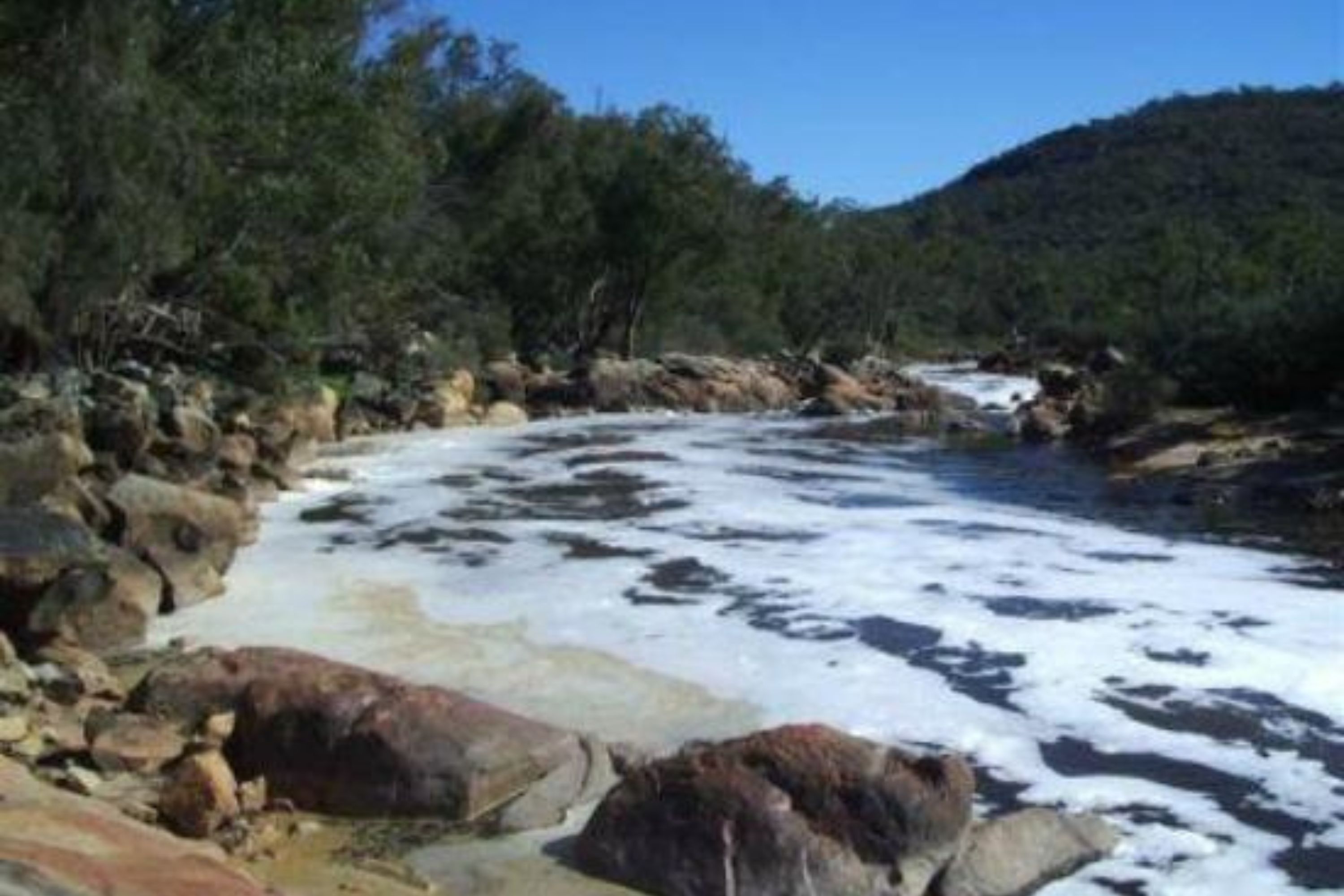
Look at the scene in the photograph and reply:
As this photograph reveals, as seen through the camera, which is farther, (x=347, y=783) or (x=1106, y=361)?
(x=1106, y=361)

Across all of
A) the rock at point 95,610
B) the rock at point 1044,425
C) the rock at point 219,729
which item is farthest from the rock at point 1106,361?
the rock at point 219,729

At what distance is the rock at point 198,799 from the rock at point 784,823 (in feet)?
5.05

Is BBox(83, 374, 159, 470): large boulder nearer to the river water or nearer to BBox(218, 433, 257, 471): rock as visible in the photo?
BBox(218, 433, 257, 471): rock

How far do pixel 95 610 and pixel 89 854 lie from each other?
18.2 feet

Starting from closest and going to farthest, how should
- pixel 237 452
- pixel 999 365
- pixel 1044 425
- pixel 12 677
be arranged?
1. pixel 12 677
2. pixel 237 452
3. pixel 1044 425
4. pixel 999 365

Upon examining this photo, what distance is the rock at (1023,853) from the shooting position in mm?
6891

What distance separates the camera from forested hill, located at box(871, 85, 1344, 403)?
107 ft

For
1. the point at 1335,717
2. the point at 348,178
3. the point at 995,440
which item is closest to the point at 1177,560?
the point at 1335,717

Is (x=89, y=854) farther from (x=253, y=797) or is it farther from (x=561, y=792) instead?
(x=561, y=792)

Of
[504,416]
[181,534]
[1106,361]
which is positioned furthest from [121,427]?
[1106,361]

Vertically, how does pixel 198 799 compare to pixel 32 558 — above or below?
below

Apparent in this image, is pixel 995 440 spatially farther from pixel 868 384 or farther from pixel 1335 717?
pixel 1335 717

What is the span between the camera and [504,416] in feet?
109

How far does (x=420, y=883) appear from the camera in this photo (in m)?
6.86
